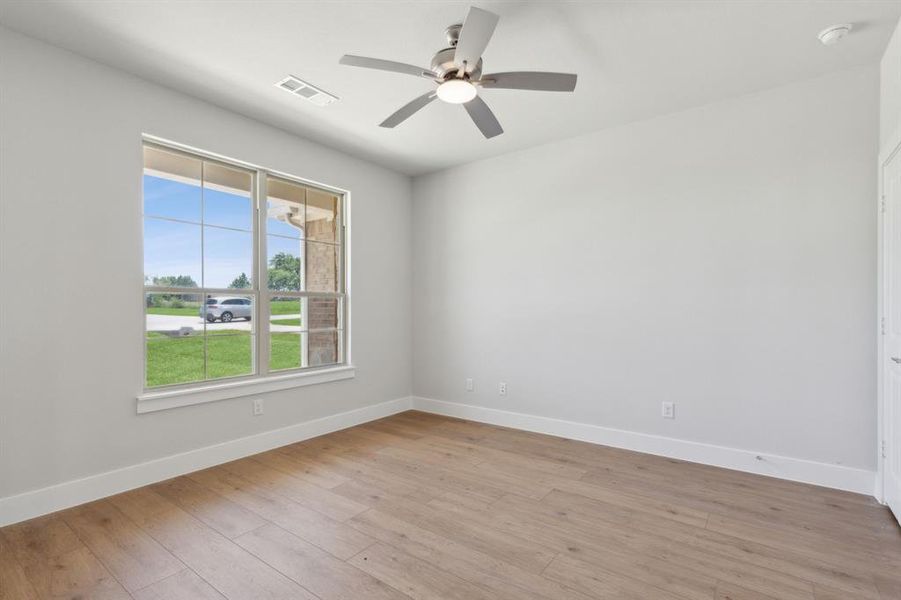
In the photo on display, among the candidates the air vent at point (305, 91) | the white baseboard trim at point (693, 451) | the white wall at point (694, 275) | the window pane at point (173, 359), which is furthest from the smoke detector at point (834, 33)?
the window pane at point (173, 359)

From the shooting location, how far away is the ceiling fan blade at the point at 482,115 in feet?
8.44

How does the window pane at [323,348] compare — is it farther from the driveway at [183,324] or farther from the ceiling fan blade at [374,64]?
the ceiling fan blade at [374,64]

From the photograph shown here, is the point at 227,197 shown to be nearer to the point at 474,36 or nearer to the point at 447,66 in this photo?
the point at 447,66

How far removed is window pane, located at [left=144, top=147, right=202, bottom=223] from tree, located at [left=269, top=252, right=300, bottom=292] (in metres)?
0.75

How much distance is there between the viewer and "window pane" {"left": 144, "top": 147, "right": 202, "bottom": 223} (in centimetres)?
312

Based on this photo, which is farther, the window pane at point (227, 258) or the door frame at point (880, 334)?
the window pane at point (227, 258)

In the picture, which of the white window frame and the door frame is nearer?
the door frame

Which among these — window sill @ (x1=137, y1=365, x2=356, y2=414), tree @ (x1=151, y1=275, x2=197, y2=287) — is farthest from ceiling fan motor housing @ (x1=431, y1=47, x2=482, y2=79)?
window sill @ (x1=137, y1=365, x2=356, y2=414)

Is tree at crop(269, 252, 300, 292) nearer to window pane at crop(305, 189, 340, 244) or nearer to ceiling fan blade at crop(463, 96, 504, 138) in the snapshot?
window pane at crop(305, 189, 340, 244)

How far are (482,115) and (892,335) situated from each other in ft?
8.88

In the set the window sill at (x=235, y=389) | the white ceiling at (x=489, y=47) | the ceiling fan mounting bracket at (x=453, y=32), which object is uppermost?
the white ceiling at (x=489, y=47)

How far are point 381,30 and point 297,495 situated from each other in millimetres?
2861

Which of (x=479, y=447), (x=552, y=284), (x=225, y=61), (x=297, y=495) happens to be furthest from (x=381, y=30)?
(x=479, y=447)

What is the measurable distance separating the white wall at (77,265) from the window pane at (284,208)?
519 millimetres
